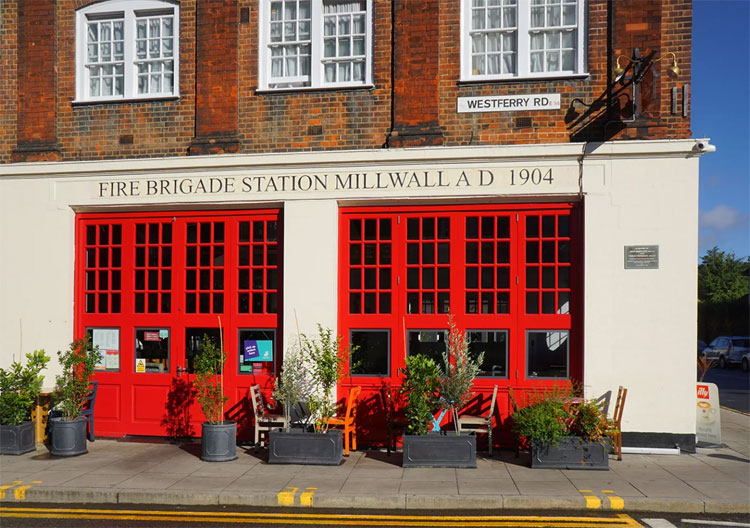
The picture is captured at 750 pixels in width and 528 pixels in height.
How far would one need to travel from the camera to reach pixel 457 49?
35.1ft

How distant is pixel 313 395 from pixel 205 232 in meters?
3.23

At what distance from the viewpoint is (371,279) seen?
11.0 m

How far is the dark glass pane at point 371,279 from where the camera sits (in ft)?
35.9

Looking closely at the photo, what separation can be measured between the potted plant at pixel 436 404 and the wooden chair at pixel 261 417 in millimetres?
1865

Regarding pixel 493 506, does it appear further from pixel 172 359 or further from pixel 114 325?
pixel 114 325

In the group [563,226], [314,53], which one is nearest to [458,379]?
[563,226]

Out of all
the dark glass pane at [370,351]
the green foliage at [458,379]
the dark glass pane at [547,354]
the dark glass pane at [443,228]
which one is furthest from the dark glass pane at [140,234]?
the dark glass pane at [547,354]

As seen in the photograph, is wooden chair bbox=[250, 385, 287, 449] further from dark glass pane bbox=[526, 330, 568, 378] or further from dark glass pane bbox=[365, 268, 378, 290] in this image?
dark glass pane bbox=[526, 330, 568, 378]

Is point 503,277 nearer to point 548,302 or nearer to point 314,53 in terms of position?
point 548,302

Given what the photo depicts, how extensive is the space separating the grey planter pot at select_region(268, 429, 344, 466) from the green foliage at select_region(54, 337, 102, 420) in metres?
3.06

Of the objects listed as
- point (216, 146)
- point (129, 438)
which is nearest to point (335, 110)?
point (216, 146)

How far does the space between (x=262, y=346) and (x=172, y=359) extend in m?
1.49

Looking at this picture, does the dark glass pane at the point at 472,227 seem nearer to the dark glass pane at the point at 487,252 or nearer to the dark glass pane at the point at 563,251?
the dark glass pane at the point at 487,252

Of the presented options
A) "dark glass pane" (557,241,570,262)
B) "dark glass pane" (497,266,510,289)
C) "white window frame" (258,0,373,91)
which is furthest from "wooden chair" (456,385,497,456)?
"white window frame" (258,0,373,91)
